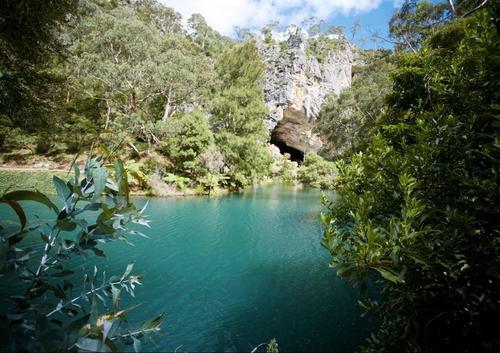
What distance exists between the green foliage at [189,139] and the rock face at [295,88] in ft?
85.2

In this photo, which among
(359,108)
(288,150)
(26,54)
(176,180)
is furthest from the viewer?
(288,150)

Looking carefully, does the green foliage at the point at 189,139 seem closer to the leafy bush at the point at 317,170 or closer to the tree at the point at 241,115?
the tree at the point at 241,115

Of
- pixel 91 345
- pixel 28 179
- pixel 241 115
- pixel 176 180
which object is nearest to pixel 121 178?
pixel 91 345

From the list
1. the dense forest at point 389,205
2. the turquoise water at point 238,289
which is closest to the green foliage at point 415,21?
the dense forest at point 389,205

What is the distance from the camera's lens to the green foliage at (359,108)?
24672 millimetres

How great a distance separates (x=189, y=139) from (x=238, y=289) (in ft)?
55.6

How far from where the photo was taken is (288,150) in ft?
185

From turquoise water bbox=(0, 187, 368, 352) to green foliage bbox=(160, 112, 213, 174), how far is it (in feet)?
35.2

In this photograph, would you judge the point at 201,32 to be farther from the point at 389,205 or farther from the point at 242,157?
the point at 389,205

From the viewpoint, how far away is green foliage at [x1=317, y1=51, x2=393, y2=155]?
2467 cm

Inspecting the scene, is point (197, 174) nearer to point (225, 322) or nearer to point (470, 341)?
point (225, 322)

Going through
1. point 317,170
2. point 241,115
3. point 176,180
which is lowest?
point 176,180

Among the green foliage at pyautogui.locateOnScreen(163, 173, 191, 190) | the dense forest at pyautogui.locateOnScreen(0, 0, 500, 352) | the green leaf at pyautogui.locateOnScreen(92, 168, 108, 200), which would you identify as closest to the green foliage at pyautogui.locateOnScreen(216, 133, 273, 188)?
the green foliage at pyautogui.locateOnScreen(163, 173, 191, 190)

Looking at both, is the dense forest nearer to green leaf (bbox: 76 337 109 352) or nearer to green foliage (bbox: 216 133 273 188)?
green leaf (bbox: 76 337 109 352)
